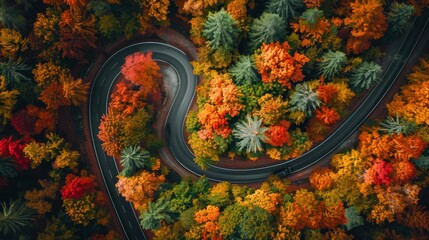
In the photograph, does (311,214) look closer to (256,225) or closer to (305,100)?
(256,225)

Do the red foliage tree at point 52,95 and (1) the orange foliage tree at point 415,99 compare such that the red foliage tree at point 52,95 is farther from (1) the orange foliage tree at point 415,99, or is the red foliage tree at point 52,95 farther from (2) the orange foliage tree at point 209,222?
(1) the orange foliage tree at point 415,99

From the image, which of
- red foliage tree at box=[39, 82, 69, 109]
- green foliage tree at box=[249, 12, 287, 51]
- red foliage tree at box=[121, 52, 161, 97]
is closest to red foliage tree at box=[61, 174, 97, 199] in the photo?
red foliage tree at box=[39, 82, 69, 109]

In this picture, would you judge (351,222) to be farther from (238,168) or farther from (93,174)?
(93,174)

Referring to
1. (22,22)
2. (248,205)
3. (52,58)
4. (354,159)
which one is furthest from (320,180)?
(22,22)

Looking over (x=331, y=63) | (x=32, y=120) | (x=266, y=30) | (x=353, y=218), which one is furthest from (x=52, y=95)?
(x=353, y=218)

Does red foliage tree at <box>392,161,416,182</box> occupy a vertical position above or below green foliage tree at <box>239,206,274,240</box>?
above

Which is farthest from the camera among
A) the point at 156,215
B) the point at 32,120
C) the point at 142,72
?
the point at 142,72

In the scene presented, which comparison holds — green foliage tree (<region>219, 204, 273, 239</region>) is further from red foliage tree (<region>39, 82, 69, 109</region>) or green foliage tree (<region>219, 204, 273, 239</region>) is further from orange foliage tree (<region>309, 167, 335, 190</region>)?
red foliage tree (<region>39, 82, 69, 109</region>)
